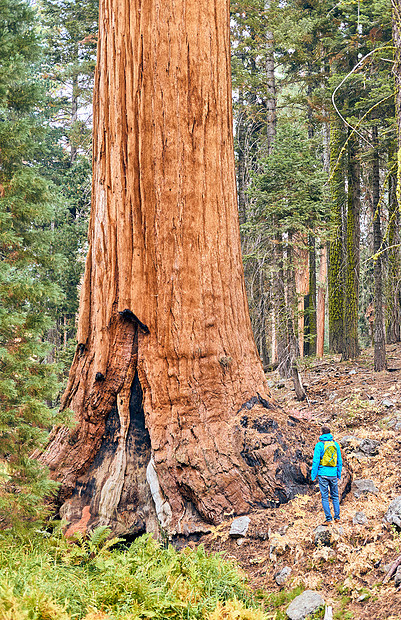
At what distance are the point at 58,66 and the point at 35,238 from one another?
19.2 meters

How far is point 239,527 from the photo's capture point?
4.71 metres

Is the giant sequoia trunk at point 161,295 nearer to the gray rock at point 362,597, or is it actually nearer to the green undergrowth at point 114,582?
the green undergrowth at point 114,582

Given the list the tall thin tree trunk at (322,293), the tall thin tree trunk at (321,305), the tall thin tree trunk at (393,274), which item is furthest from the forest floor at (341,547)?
the tall thin tree trunk at (322,293)

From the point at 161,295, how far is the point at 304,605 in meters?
3.17

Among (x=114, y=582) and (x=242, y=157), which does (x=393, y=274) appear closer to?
(x=242, y=157)

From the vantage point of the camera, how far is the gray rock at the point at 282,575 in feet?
13.6

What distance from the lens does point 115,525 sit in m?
4.94

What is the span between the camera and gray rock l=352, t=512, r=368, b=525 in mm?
4523

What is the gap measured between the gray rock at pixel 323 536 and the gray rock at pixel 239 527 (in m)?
0.67

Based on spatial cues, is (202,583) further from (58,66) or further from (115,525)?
(58,66)

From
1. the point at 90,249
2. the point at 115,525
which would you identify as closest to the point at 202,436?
the point at 115,525

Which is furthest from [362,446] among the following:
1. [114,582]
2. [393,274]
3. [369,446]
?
[393,274]

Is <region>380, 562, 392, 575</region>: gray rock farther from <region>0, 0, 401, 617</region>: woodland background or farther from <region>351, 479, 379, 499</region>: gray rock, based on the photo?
<region>0, 0, 401, 617</region>: woodland background

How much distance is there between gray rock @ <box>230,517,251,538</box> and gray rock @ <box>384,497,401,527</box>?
1.26 meters
